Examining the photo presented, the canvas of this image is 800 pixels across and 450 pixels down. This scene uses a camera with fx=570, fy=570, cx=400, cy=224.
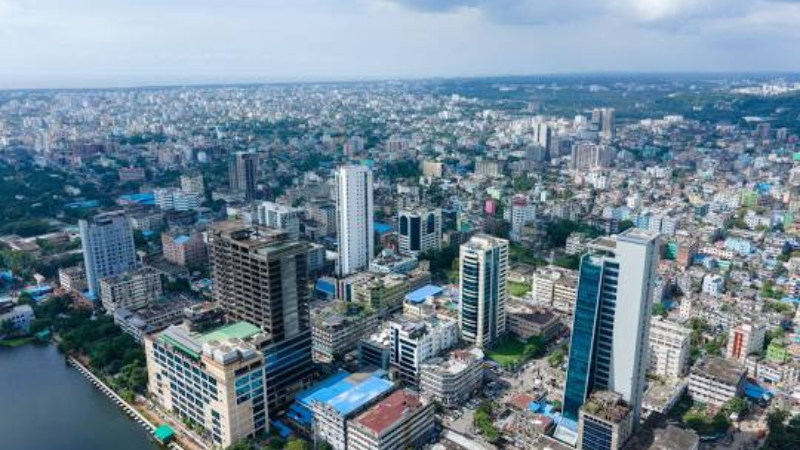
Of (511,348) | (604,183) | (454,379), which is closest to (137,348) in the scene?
(454,379)

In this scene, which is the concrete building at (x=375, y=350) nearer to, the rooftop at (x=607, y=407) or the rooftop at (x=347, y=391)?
the rooftop at (x=347, y=391)

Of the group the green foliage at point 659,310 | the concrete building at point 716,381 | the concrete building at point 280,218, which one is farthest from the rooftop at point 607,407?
the concrete building at point 280,218

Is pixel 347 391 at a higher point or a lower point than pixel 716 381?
higher

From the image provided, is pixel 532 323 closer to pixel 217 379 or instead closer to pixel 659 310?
pixel 659 310

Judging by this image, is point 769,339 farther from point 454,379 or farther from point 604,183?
point 604,183

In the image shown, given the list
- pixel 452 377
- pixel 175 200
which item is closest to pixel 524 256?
pixel 452 377

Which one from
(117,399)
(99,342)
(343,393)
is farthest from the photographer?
(99,342)

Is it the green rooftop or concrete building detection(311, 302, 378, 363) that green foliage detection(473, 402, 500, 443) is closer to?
concrete building detection(311, 302, 378, 363)
